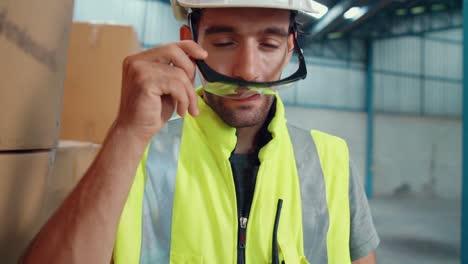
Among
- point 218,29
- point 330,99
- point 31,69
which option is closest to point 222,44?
point 218,29

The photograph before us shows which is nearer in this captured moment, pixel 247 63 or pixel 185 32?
pixel 247 63

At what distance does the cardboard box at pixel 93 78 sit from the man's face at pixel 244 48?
48.3 inches

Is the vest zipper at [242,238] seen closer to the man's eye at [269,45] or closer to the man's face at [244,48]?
the man's face at [244,48]

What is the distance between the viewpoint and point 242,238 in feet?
3.13

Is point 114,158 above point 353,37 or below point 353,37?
below

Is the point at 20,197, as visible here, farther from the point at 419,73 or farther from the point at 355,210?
the point at 419,73

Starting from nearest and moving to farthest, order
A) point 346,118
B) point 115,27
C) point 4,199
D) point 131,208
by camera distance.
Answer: point 4,199, point 131,208, point 115,27, point 346,118

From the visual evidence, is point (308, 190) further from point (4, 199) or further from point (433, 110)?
point (433, 110)

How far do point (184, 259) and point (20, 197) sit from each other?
0.42 metres

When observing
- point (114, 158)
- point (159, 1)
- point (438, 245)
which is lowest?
point (438, 245)

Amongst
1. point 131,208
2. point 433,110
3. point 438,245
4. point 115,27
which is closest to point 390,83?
point 433,110

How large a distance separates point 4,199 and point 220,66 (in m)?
0.61

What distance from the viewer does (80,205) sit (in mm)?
727

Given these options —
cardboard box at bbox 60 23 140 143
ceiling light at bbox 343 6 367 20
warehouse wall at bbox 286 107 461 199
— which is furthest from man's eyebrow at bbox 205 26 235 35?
warehouse wall at bbox 286 107 461 199
